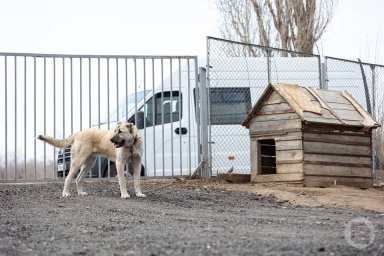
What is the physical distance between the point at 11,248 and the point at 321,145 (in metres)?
7.58

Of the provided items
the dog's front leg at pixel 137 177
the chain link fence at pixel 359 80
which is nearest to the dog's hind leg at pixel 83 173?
the dog's front leg at pixel 137 177

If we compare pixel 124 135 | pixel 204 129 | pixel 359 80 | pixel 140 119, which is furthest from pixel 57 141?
pixel 359 80

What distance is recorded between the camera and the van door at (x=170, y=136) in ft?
44.8

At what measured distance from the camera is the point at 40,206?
9.20 metres

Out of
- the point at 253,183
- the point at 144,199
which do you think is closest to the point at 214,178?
the point at 253,183

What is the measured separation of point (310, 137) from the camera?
39.8 ft

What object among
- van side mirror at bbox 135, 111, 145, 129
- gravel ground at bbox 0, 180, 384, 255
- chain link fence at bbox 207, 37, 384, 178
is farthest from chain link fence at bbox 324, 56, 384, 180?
gravel ground at bbox 0, 180, 384, 255

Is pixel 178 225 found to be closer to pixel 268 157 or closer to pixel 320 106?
pixel 320 106

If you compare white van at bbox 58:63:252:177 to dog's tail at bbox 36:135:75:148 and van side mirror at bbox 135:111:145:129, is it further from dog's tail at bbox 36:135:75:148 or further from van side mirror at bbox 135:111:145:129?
dog's tail at bbox 36:135:75:148

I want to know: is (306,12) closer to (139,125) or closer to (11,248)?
(139,125)

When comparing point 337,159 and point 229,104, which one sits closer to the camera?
point 337,159

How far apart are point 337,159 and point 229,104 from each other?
8.37 ft

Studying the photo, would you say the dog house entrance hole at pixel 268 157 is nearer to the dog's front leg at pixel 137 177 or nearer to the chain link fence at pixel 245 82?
the chain link fence at pixel 245 82

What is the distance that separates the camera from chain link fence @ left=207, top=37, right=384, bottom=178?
44.9 feet
